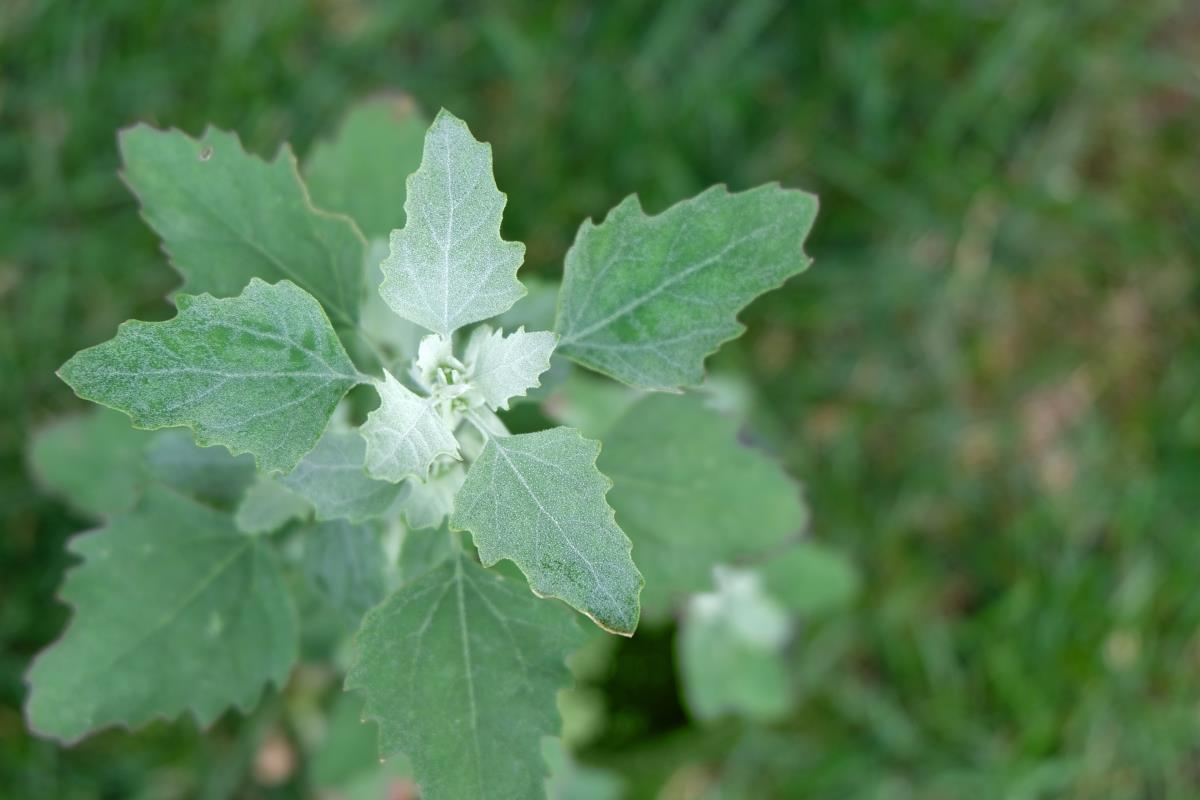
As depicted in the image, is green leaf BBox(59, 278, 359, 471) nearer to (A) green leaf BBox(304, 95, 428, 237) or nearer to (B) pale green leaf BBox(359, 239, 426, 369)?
(B) pale green leaf BBox(359, 239, 426, 369)

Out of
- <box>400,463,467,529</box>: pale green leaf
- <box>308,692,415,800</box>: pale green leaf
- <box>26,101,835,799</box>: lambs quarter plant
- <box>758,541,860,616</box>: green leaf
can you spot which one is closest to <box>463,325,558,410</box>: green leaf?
<box>26,101,835,799</box>: lambs quarter plant

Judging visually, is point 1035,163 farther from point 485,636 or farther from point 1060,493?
point 485,636

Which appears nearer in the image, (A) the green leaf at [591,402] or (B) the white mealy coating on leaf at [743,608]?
(A) the green leaf at [591,402]

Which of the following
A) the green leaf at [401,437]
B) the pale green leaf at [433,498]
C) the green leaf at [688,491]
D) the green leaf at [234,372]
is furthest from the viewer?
the green leaf at [688,491]

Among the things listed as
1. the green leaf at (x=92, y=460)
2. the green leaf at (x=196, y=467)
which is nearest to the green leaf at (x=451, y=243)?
the green leaf at (x=196, y=467)

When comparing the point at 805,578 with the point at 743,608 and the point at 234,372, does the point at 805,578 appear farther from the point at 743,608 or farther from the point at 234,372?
the point at 234,372

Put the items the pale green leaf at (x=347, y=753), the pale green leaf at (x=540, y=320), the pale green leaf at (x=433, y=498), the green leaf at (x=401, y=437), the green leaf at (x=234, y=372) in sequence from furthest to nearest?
1. the pale green leaf at (x=347, y=753)
2. the pale green leaf at (x=540, y=320)
3. the pale green leaf at (x=433, y=498)
4. the green leaf at (x=401, y=437)
5. the green leaf at (x=234, y=372)

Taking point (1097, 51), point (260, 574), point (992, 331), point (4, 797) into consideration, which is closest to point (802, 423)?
point (992, 331)

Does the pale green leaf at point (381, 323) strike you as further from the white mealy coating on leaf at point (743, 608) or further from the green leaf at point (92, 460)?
the white mealy coating on leaf at point (743, 608)
